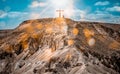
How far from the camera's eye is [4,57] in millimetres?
79875

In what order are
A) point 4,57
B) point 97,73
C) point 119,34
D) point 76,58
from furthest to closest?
point 119,34 → point 4,57 → point 76,58 → point 97,73

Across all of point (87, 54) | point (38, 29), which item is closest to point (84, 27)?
point (38, 29)

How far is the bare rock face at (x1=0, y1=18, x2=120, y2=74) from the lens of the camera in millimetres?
57625

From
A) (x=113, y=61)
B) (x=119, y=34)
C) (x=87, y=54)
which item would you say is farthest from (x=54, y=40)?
(x=119, y=34)

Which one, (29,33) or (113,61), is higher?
(29,33)

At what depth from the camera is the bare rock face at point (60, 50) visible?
189 ft

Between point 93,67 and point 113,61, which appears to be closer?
point 93,67

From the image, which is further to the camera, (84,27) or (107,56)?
(84,27)

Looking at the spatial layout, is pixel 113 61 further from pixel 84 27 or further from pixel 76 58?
pixel 84 27

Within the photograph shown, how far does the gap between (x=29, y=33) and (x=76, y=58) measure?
95.5 feet

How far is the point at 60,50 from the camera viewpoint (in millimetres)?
63531

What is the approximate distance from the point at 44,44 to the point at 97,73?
24564mm

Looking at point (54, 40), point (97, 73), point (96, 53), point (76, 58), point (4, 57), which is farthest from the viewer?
point (4, 57)

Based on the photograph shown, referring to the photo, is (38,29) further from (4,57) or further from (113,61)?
(113,61)
